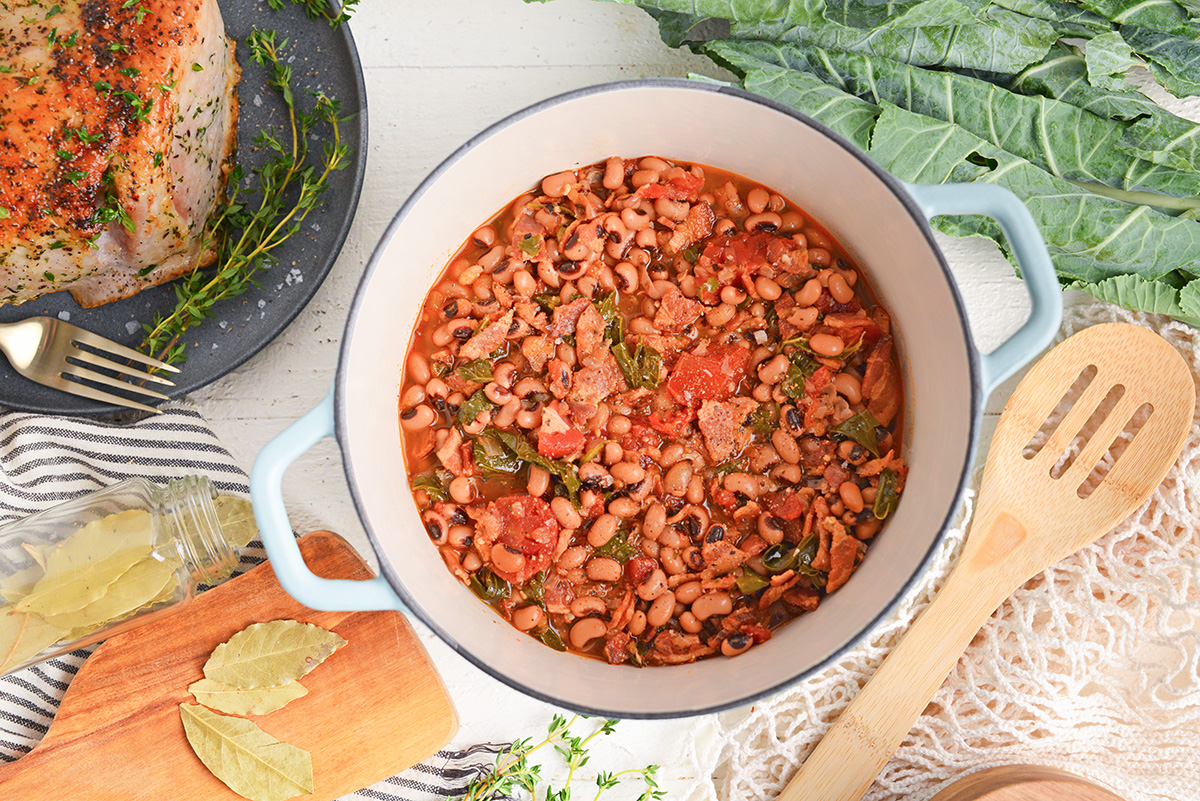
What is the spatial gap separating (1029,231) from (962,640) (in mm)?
1335

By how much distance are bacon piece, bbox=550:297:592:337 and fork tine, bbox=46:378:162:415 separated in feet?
4.21

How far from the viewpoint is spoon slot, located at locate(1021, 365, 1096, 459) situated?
265cm

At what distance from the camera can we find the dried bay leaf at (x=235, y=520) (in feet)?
8.32

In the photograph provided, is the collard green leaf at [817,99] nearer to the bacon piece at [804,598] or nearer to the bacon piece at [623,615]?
the bacon piece at [804,598]

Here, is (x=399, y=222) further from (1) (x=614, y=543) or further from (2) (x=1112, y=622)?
(2) (x=1112, y=622)

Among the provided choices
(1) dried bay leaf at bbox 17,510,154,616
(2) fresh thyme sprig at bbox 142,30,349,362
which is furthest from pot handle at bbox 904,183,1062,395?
(1) dried bay leaf at bbox 17,510,154,616

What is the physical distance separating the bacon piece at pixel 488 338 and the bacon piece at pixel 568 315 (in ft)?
0.43

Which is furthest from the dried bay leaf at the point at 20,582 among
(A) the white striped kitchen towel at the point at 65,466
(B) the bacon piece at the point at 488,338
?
(B) the bacon piece at the point at 488,338

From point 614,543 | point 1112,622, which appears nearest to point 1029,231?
point 614,543

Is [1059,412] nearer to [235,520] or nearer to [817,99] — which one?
[817,99]

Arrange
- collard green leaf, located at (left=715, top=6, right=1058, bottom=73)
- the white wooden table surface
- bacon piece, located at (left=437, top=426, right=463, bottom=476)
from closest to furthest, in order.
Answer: bacon piece, located at (left=437, top=426, right=463, bottom=476) < collard green leaf, located at (left=715, top=6, right=1058, bottom=73) < the white wooden table surface

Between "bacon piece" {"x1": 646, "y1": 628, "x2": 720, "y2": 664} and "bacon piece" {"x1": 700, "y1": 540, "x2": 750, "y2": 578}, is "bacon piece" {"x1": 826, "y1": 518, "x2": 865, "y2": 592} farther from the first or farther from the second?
"bacon piece" {"x1": 646, "y1": 628, "x2": 720, "y2": 664}

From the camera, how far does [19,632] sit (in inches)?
95.1

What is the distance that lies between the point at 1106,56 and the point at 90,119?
285cm
